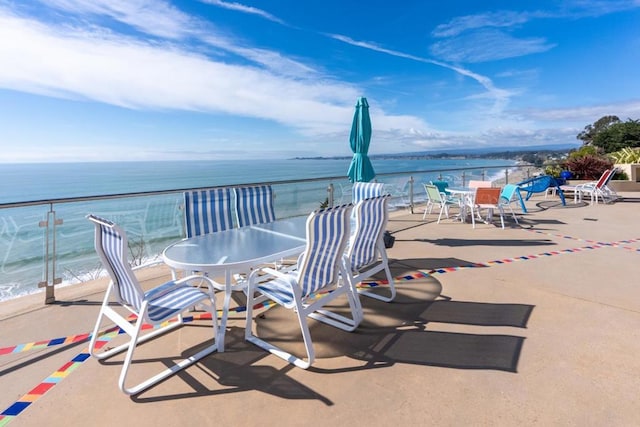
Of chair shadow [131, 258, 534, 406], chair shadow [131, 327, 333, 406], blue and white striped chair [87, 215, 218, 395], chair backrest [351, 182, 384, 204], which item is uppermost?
chair backrest [351, 182, 384, 204]

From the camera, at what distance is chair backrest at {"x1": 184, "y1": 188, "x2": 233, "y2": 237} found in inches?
135

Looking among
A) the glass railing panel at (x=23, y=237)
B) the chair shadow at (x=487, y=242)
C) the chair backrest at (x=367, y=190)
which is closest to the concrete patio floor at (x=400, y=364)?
the glass railing panel at (x=23, y=237)

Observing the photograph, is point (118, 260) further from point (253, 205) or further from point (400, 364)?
point (253, 205)

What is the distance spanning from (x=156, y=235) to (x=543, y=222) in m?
7.59

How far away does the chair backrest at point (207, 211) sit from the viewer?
11.3 ft

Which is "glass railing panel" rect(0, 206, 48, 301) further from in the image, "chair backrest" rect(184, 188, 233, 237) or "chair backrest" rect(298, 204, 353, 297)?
"chair backrest" rect(298, 204, 353, 297)

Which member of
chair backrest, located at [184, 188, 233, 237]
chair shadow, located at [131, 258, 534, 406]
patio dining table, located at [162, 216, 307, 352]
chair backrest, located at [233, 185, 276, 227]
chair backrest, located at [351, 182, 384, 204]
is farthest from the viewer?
chair backrest, located at [351, 182, 384, 204]

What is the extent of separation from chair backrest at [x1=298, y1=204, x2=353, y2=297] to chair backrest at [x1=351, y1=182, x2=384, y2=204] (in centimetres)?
223

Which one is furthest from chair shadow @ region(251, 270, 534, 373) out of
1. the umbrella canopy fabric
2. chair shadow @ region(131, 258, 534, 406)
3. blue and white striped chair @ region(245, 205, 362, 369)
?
the umbrella canopy fabric

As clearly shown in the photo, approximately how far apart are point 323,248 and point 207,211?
184cm

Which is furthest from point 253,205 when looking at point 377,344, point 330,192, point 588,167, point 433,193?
point 588,167

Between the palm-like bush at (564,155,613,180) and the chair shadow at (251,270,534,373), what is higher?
the palm-like bush at (564,155,613,180)

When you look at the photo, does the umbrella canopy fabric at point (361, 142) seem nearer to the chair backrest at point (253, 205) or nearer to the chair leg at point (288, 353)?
the chair backrest at point (253, 205)

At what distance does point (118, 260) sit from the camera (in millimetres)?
1999
